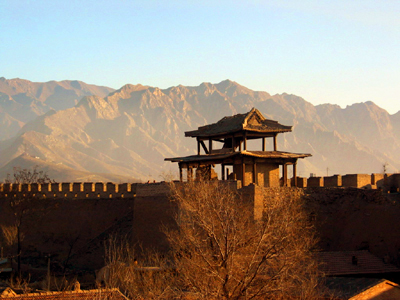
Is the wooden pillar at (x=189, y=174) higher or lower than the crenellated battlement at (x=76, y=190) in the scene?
higher

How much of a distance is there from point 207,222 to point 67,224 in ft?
58.5

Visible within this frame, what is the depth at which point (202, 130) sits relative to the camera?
32312mm

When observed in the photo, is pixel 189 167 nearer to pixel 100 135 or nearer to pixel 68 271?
pixel 68 271

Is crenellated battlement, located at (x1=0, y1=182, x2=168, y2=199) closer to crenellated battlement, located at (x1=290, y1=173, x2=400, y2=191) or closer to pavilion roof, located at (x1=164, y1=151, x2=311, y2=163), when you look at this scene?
pavilion roof, located at (x1=164, y1=151, x2=311, y2=163)

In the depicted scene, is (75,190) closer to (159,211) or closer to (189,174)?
(159,211)

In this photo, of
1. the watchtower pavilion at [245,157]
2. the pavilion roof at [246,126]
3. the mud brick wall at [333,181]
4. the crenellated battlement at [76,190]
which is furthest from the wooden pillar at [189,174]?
the mud brick wall at [333,181]

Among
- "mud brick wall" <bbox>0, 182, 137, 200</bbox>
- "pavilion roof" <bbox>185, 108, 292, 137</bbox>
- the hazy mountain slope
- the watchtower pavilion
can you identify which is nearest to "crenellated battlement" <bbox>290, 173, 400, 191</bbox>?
the watchtower pavilion

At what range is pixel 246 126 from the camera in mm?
29875

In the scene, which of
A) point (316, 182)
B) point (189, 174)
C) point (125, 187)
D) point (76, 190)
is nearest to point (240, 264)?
point (189, 174)

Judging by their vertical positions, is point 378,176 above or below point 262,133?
below

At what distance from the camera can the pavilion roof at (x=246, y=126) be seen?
98.4 ft

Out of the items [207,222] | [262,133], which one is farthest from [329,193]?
[207,222]

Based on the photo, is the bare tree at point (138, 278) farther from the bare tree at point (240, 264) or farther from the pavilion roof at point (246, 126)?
the pavilion roof at point (246, 126)

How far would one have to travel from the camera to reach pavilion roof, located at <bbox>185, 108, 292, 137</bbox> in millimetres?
30000
